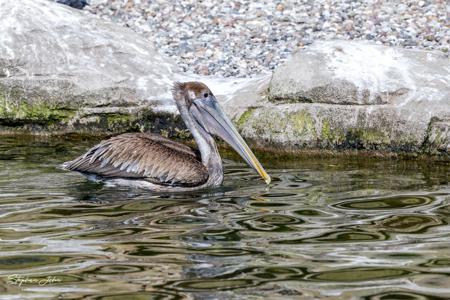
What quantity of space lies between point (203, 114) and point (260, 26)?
4.47 m

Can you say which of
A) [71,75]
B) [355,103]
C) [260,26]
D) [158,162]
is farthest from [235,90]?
[260,26]

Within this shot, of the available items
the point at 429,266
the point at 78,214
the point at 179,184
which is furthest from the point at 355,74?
the point at 429,266

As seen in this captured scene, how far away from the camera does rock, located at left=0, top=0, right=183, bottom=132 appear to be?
9.73 m

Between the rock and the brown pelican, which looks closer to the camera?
the brown pelican

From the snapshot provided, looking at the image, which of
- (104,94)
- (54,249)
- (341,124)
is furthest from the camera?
(104,94)

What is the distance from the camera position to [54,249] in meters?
5.96

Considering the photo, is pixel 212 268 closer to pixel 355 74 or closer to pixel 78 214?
pixel 78 214

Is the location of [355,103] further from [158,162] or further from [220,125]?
[158,162]

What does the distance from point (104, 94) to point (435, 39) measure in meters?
4.09

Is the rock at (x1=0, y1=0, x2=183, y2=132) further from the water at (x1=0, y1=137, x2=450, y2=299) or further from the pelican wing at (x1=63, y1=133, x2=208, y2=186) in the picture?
the pelican wing at (x1=63, y1=133, x2=208, y2=186)

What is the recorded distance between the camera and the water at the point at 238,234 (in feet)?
16.9

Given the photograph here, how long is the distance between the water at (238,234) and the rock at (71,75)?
91 centimetres

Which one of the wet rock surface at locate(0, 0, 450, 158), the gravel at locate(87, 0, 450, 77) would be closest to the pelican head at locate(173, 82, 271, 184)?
the wet rock surface at locate(0, 0, 450, 158)

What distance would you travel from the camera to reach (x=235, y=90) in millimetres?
9562
